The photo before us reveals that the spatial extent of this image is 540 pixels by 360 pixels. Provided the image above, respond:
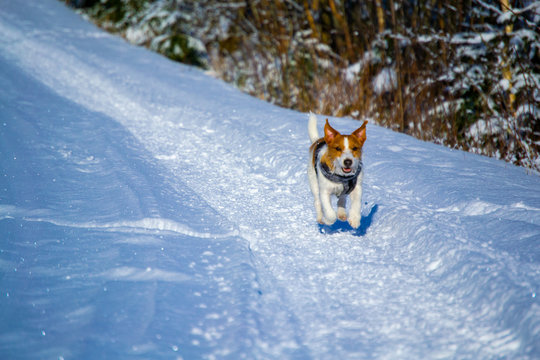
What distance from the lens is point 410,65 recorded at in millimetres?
5762

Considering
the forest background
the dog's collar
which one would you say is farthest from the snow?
the forest background

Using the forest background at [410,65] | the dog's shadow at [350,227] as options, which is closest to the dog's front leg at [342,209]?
the dog's shadow at [350,227]

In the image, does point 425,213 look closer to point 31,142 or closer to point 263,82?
point 31,142

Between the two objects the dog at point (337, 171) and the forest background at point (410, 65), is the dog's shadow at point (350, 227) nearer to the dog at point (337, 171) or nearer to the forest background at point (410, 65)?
the dog at point (337, 171)

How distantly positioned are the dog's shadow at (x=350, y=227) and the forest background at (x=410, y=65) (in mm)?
2240

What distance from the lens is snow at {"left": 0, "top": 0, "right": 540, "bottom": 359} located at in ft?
5.71

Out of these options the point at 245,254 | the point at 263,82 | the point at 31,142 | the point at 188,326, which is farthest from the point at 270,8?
the point at 188,326

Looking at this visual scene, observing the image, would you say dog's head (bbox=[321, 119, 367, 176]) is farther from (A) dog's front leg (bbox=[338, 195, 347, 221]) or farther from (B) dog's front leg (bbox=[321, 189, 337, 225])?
(A) dog's front leg (bbox=[338, 195, 347, 221])

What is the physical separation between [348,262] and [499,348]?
2.94ft

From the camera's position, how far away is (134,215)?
2.76 metres

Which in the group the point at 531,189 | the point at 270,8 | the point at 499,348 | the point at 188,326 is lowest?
the point at 188,326

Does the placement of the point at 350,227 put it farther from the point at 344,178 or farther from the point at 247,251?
the point at 247,251

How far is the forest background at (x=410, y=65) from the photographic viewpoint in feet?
15.2

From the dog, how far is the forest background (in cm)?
253
